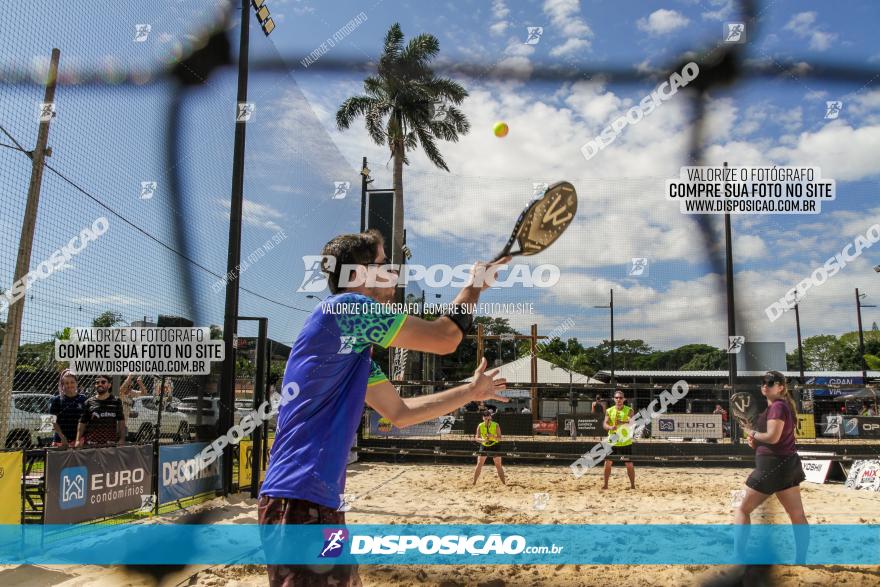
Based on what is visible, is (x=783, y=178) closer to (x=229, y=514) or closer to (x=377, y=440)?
(x=229, y=514)

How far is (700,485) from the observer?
1119 centimetres

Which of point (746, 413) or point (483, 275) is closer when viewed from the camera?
point (483, 275)

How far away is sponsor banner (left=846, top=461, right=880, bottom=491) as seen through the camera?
34.9ft

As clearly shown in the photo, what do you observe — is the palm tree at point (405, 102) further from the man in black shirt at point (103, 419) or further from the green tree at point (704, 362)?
the man in black shirt at point (103, 419)

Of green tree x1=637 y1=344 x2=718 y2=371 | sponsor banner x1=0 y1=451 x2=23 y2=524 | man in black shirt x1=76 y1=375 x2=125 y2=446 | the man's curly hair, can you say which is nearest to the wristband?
the man's curly hair

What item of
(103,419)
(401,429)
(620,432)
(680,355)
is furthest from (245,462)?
(680,355)

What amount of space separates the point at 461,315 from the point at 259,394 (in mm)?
7964

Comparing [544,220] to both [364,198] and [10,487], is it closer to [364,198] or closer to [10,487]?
[10,487]

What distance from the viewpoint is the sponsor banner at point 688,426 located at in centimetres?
1452

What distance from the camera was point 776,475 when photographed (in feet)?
17.7

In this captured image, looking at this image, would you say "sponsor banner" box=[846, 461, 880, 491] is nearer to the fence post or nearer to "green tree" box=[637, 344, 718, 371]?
"green tree" box=[637, 344, 718, 371]

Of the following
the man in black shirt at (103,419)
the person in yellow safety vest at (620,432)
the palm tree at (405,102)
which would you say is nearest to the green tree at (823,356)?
the palm tree at (405,102)

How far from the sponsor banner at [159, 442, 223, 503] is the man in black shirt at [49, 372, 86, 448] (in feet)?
3.97

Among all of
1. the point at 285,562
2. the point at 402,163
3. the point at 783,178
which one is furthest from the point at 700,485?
the point at 402,163
